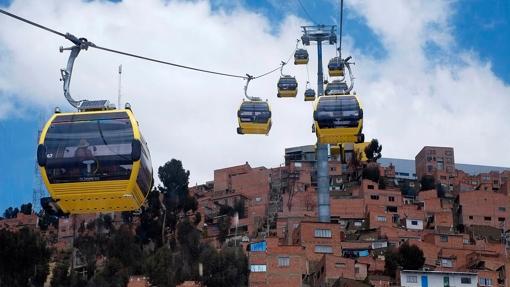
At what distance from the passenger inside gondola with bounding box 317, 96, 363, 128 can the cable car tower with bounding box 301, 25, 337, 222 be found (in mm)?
32788

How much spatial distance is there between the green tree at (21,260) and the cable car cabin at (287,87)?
17099mm

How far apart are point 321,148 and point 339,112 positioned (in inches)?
1370

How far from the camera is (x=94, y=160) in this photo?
1942 centimetres

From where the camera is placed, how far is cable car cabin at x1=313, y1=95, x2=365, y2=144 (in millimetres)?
28312

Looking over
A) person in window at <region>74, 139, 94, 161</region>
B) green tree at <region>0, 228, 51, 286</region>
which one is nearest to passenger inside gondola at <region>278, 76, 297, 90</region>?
green tree at <region>0, 228, 51, 286</region>

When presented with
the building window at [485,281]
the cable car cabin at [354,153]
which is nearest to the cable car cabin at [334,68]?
the building window at [485,281]

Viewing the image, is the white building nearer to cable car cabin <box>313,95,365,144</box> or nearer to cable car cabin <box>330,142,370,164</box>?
cable car cabin <box>313,95,365,144</box>

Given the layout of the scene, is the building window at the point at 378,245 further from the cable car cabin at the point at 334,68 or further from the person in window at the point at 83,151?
the person in window at the point at 83,151

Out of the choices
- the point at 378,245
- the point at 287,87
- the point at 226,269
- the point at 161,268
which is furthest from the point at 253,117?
the point at 378,245

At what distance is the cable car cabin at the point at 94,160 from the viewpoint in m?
19.3

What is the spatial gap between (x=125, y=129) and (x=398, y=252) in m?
41.9

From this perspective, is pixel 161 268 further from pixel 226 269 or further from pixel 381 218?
pixel 381 218

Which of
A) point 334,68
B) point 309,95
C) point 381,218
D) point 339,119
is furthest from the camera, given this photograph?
point 381,218

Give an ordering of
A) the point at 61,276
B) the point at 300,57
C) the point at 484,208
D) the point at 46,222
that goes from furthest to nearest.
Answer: the point at 46,222
the point at 484,208
the point at 300,57
the point at 61,276
